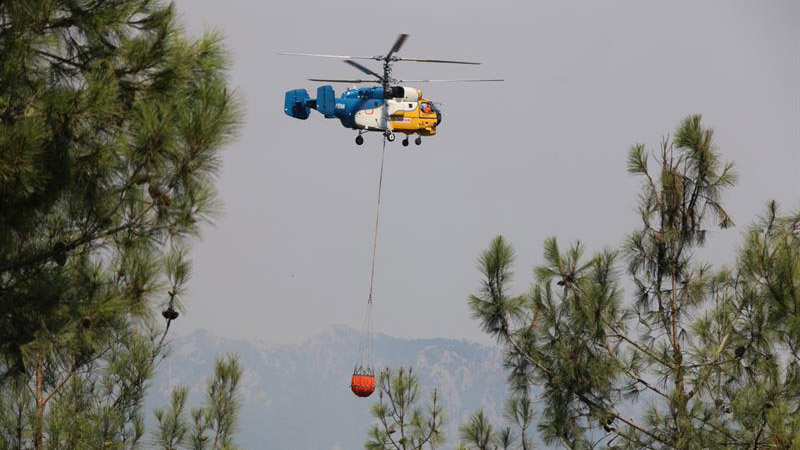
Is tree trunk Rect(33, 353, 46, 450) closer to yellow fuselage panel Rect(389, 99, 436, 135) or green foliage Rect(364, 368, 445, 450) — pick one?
green foliage Rect(364, 368, 445, 450)

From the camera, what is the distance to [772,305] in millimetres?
10758

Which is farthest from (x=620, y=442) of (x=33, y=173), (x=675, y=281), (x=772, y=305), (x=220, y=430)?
(x=33, y=173)

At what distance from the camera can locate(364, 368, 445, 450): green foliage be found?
677 inches

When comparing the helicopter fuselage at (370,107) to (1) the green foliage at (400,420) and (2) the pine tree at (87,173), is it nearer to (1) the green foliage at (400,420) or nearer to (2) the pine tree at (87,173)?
(1) the green foliage at (400,420)

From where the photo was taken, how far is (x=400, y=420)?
17.3m

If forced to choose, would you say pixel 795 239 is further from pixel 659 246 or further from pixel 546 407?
pixel 546 407

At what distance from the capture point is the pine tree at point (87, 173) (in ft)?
26.9

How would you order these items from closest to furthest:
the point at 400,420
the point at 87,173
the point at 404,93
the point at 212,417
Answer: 1. the point at 87,173
2. the point at 212,417
3. the point at 400,420
4. the point at 404,93

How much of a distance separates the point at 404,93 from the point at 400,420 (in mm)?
7822

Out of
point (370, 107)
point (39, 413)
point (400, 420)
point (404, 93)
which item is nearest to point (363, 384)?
→ point (400, 420)

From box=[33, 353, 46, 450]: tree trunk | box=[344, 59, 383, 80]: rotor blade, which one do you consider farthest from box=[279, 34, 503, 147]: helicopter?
box=[33, 353, 46, 450]: tree trunk

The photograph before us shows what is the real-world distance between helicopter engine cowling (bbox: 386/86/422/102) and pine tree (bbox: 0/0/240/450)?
42.0 ft

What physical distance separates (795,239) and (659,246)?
2.23m

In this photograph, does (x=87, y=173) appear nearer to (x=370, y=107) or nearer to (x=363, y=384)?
(x=363, y=384)
